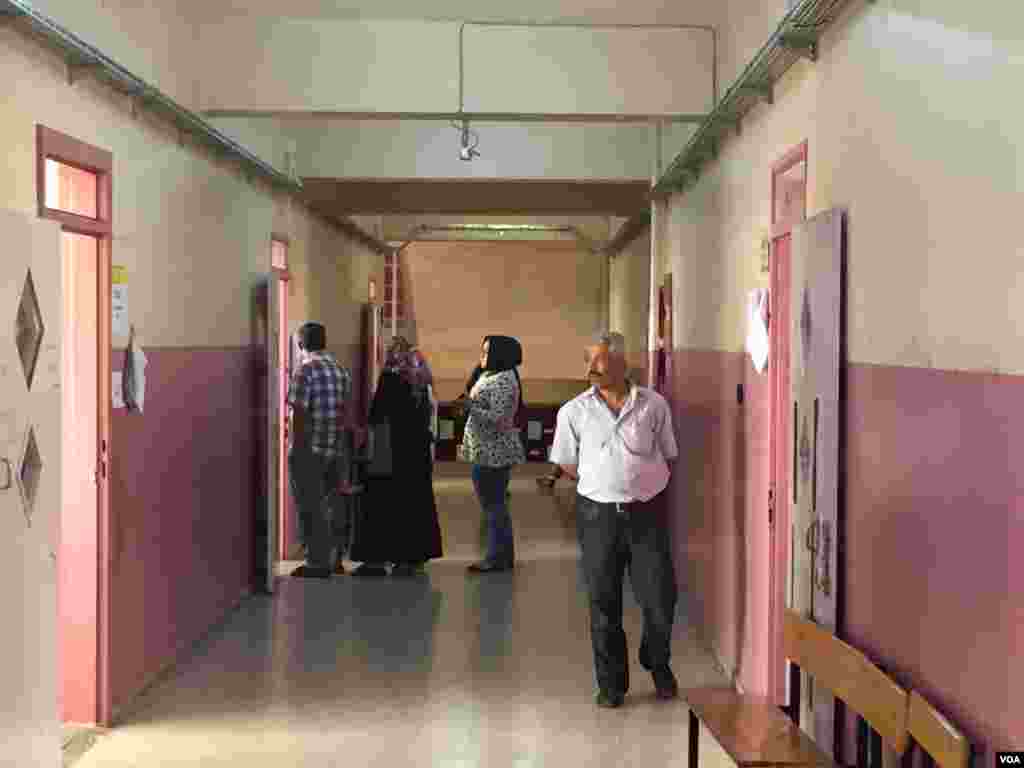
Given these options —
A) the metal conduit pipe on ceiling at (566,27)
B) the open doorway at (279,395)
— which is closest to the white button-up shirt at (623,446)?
the metal conduit pipe on ceiling at (566,27)

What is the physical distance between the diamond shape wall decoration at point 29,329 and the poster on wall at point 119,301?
0.99m

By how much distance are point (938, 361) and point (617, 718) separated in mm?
2894

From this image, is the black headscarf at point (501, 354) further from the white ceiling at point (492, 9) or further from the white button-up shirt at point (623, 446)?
the white button-up shirt at point (623, 446)

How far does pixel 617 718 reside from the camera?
528 centimetres

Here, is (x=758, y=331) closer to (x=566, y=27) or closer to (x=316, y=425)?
(x=566, y=27)

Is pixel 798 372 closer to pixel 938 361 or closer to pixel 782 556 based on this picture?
pixel 782 556

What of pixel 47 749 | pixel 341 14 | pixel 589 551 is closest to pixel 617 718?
pixel 589 551

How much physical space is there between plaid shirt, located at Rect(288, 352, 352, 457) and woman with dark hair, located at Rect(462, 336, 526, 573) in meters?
0.91

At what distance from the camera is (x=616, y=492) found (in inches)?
202

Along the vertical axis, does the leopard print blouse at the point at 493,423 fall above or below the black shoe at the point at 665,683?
above

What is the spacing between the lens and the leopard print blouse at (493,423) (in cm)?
830

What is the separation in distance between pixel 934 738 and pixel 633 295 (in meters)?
8.90

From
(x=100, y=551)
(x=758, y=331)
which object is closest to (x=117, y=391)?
(x=100, y=551)

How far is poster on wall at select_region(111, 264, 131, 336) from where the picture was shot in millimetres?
5062
